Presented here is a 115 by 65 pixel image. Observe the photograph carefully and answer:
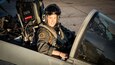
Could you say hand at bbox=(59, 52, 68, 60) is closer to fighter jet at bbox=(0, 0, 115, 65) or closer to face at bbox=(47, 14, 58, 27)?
fighter jet at bbox=(0, 0, 115, 65)

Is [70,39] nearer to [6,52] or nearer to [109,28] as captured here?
[109,28]

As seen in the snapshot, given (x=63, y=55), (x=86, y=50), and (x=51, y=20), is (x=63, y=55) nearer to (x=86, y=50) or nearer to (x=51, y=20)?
(x=86, y=50)

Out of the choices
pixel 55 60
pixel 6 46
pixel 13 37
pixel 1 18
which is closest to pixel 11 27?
pixel 1 18

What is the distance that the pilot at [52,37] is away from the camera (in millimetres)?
3477

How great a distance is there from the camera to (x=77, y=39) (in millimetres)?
3119

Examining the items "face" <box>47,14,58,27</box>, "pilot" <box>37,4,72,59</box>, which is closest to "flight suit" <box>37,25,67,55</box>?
"pilot" <box>37,4,72,59</box>

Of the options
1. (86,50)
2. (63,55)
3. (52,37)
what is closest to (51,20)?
(52,37)

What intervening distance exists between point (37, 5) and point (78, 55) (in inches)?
91.6

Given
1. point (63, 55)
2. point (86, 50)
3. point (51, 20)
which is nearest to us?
point (86, 50)

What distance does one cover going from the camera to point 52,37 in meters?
3.61

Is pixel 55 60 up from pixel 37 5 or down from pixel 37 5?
down

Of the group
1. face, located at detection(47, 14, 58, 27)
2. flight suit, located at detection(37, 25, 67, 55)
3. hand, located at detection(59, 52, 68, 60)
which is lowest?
hand, located at detection(59, 52, 68, 60)

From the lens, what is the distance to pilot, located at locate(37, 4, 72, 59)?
3.48m

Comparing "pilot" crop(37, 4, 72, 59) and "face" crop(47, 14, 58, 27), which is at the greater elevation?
"face" crop(47, 14, 58, 27)
